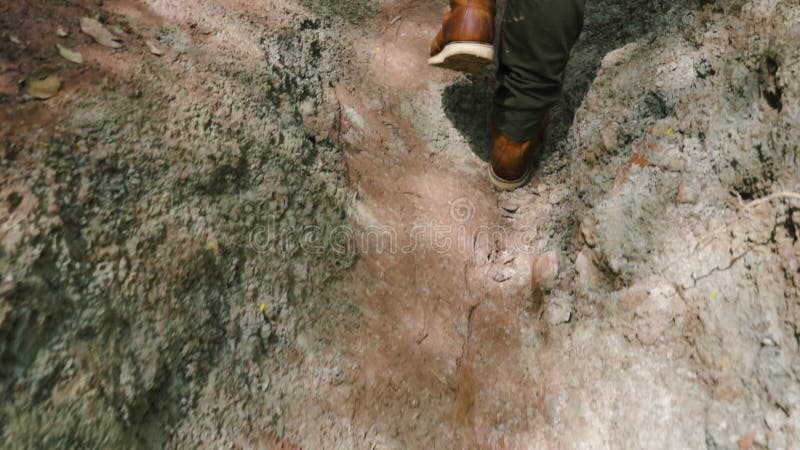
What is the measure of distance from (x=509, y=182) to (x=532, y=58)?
1.73 feet

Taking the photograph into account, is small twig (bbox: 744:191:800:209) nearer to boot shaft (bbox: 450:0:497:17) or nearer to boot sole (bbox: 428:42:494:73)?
boot sole (bbox: 428:42:494:73)

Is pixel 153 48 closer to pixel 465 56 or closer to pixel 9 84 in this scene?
pixel 9 84

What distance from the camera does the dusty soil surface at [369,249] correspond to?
1.18 meters

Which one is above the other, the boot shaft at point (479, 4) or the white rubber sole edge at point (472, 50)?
the boot shaft at point (479, 4)

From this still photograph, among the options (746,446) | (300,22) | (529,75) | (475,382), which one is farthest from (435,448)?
(300,22)

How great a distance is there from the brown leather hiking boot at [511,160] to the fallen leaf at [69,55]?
1497mm

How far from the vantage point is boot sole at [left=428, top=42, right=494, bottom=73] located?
6.26ft

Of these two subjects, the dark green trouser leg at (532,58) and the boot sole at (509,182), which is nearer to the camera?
the dark green trouser leg at (532,58)

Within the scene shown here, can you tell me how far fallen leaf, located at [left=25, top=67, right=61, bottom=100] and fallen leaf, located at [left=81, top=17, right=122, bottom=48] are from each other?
21cm

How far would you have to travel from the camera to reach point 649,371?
1.40 metres

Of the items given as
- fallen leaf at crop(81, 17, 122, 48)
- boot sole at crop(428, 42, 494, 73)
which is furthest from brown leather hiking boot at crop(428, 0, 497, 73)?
fallen leaf at crop(81, 17, 122, 48)

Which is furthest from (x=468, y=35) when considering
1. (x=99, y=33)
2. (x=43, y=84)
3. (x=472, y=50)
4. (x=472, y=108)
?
(x=43, y=84)

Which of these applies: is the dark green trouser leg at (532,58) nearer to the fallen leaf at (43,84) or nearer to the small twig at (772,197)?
the small twig at (772,197)

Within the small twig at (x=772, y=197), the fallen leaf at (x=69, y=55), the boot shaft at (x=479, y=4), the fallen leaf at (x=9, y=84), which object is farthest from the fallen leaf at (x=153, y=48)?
the small twig at (x=772, y=197)
